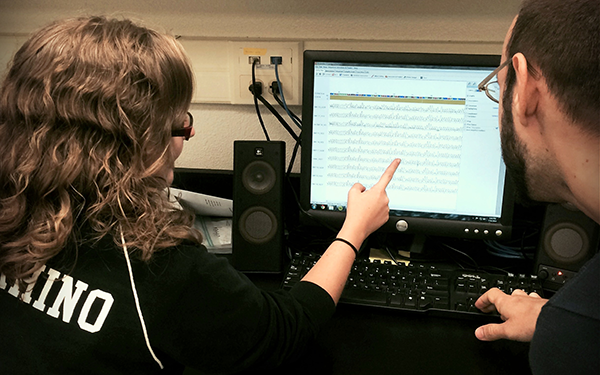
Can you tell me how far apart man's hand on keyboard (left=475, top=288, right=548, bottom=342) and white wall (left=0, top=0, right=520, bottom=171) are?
53 cm

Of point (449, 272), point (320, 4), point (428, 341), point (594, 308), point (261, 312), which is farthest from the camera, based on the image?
point (320, 4)

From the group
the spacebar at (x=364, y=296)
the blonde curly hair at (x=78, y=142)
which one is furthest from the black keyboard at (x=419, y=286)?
the blonde curly hair at (x=78, y=142)

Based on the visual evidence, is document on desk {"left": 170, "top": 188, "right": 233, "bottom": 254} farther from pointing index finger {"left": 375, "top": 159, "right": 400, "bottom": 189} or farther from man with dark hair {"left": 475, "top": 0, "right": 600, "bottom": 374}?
man with dark hair {"left": 475, "top": 0, "right": 600, "bottom": 374}

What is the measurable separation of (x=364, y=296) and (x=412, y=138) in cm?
30

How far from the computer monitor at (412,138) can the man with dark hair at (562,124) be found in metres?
0.20

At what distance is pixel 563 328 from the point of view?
53cm

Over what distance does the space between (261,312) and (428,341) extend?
27 cm

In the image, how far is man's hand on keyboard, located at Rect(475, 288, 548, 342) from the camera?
68 cm

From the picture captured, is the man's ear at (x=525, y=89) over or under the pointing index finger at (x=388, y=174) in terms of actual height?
over

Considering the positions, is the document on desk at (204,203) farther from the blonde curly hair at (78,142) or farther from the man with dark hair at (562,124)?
the man with dark hair at (562,124)

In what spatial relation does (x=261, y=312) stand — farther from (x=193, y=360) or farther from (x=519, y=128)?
(x=519, y=128)


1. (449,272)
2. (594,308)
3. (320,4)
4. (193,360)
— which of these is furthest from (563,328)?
(320,4)

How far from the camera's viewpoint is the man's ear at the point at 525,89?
1.88ft

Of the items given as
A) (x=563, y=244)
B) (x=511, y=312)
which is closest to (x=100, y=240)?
(x=511, y=312)
